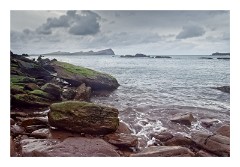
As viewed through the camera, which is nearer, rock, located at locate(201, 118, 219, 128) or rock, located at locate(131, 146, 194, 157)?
rock, located at locate(131, 146, 194, 157)

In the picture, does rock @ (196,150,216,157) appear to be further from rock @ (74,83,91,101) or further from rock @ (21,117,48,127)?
rock @ (21,117,48,127)

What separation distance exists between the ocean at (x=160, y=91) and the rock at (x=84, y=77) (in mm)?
75

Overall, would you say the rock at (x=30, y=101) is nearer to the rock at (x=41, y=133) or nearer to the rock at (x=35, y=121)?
the rock at (x=35, y=121)

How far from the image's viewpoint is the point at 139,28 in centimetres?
505

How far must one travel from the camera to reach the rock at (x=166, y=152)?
15.8 ft

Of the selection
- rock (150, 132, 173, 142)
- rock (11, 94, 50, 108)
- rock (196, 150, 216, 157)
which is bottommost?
rock (196, 150, 216, 157)

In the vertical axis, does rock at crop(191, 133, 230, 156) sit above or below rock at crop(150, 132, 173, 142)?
below

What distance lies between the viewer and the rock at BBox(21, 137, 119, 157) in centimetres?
476

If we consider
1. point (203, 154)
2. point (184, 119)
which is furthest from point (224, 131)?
point (184, 119)

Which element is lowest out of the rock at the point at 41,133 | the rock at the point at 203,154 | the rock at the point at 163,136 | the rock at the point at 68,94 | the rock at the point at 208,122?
the rock at the point at 203,154

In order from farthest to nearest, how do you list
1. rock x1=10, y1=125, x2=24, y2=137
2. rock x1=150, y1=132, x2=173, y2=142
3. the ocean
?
the ocean
rock x1=150, y1=132, x2=173, y2=142
rock x1=10, y1=125, x2=24, y2=137

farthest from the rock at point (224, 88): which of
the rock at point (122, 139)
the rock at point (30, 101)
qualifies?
the rock at point (30, 101)

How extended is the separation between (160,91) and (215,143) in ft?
3.48

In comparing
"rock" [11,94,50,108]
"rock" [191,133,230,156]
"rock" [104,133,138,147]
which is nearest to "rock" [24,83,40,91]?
"rock" [11,94,50,108]
